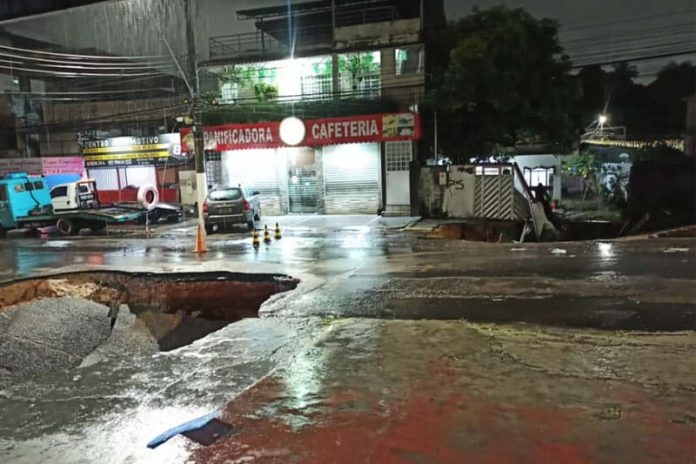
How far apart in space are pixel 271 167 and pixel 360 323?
58.2 ft

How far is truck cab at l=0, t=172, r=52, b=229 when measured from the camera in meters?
22.2

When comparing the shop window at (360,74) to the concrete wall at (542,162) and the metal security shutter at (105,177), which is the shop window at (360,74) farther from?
the metal security shutter at (105,177)

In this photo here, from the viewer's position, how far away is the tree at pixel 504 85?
2097cm

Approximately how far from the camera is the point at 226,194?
20.0m

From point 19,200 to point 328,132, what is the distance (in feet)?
43.3

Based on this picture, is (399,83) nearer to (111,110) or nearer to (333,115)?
(333,115)

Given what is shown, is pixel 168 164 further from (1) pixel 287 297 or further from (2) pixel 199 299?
(1) pixel 287 297

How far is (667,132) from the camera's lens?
97.1ft

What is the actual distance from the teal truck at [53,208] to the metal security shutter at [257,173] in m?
4.46

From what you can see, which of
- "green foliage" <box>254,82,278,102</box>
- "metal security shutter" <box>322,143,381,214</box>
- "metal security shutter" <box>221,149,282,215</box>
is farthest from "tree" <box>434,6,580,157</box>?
"metal security shutter" <box>221,149,282,215</box>

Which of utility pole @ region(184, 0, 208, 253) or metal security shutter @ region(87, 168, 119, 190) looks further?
metal security shutter @ region(87, 168, 119, 190)

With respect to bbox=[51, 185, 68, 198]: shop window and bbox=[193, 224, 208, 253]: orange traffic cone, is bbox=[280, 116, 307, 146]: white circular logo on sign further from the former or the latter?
bbox=[51, 185, 68, 198]: shop window

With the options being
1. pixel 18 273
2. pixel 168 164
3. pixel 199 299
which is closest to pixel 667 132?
pixel 168 164

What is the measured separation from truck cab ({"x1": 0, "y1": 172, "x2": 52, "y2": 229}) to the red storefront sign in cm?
731
